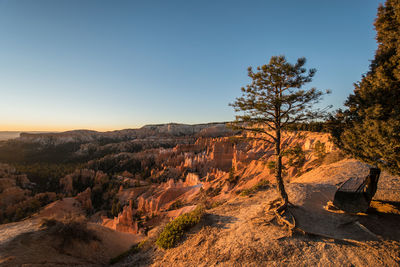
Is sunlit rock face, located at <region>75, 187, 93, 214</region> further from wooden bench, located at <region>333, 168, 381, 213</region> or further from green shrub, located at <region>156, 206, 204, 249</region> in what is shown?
wooden bench, located at <region>333, 168, 381, 213</region>

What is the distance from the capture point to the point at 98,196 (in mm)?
38625

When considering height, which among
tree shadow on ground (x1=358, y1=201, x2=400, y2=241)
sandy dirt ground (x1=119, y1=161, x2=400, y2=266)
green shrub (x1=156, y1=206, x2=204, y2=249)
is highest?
tree shadow on ground (x1=358, y1=201, x2=400, y2=241)

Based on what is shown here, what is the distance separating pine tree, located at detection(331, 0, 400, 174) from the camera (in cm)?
440

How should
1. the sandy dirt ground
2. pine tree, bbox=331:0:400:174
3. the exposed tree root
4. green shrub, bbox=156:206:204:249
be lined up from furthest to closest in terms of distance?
green shrub, bbox=156:206:204:249, the exposed tree root, pine tree, bbox=331:0:400:174, the sandy dirt ground

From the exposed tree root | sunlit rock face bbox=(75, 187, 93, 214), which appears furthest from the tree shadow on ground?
sunlit rock face bbox=(75, 187, 93, 214)

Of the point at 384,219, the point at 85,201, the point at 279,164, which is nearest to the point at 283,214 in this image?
the point at 279,164

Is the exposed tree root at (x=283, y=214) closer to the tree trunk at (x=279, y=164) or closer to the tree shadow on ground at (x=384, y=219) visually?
the tree trunk at (x=279, y=164)

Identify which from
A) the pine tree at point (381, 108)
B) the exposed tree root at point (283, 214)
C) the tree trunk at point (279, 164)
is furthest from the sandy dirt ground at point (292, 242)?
the pine tree at point (381, 108)

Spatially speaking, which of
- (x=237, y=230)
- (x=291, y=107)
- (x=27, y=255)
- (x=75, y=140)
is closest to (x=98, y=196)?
(x=27, y=255)

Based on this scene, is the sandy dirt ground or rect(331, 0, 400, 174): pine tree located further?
rect(331, 0, 400, 174): pine tree

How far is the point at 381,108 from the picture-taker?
455cm

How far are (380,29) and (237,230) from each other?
9092 millimetres

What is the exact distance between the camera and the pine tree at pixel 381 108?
173 inches

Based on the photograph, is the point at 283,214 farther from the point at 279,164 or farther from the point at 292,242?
the point at 279,164
